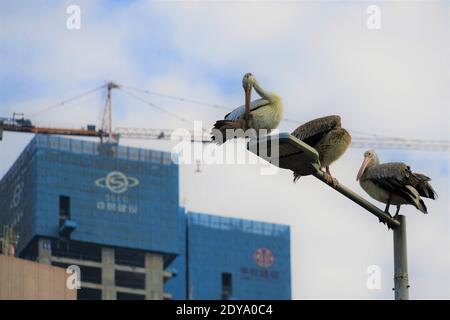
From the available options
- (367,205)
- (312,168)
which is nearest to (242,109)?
(312,168)

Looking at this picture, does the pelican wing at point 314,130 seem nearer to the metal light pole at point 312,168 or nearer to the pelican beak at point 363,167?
the pelican beak at point 363,167

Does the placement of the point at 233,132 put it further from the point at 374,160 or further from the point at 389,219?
the point at 374,160

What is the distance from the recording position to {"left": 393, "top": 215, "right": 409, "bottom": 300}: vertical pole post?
23641mm

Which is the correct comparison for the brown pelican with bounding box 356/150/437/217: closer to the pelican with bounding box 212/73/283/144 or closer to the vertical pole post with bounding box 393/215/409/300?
the pelican with bounding box 212/73/283/144

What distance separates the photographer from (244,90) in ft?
89.9

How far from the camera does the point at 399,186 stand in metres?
29.2

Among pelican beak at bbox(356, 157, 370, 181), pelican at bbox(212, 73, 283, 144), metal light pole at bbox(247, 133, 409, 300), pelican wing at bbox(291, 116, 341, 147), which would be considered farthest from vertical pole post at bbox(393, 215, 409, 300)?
pelican beak at bbox(356, 157, 370, 181)

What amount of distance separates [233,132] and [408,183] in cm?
428

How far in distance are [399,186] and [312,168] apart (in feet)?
15.9

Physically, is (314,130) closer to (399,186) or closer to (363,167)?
(399,186)

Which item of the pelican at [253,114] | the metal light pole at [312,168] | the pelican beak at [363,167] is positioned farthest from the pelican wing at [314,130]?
the metal light pole at [312,168]

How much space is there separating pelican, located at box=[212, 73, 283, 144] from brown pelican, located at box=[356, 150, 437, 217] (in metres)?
2.91

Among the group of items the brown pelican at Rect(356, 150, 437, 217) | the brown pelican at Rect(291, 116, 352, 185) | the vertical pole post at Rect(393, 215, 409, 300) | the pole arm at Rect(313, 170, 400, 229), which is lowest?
the vertical pole post at Rect(393, 215, 409, 300)
